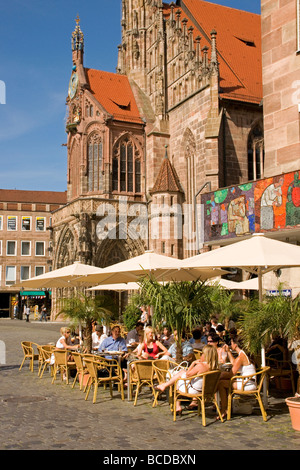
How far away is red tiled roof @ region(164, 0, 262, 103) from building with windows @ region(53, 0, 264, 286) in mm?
99

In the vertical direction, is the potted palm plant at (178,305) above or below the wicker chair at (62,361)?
above

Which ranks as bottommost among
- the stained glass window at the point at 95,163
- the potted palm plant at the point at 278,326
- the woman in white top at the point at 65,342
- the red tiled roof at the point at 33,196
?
the woman in white top at the point at 65,342

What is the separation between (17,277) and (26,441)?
48685mm

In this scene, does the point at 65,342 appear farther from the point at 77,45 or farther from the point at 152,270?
the point at 77,45

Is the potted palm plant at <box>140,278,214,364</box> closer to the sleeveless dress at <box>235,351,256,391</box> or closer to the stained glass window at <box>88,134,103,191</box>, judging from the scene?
the sleeveless dress at <box>235,351,256,391</box>

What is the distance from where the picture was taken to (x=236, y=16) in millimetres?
39062

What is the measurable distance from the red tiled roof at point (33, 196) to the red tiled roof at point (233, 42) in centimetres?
2649

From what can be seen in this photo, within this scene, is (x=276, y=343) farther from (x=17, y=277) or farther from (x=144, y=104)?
(x=17, y=277)

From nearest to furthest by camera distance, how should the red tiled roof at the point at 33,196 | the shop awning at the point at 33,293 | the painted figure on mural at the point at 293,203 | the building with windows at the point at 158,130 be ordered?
the painted figure on mural at the point at 293,203, the building with windows at the point at 158,130, the shop awning at the point at 33,293, the red tiled roof at the point at 33,196

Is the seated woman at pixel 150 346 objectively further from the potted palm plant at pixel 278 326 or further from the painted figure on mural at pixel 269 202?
the painted figure on mural at pixel 269 202

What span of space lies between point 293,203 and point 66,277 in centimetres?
688

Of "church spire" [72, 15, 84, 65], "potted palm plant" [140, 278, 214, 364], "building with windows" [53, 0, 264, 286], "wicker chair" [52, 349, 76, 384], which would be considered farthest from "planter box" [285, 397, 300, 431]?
"church spire" [72, 15, 84, 65]

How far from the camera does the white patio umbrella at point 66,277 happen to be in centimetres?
1333

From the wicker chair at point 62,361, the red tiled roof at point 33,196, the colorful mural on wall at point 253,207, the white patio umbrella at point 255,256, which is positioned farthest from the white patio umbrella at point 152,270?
the red tiled roof at point 33,196
